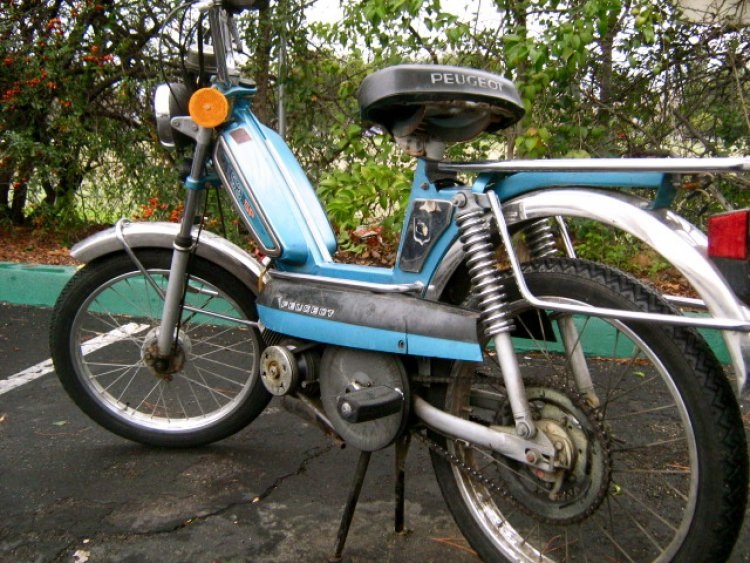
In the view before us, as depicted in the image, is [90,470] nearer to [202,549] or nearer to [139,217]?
[202,549]

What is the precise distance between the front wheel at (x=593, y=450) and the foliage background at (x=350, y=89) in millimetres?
2010

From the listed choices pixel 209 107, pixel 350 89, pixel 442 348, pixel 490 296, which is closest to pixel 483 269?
pixel 490 296

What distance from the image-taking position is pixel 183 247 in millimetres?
2693

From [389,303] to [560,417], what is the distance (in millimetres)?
554

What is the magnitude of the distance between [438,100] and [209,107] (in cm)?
85

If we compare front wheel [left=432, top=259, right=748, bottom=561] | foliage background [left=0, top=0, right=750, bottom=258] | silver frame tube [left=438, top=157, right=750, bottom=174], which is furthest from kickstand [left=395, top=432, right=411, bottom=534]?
foliage background [left=0, top=0, right=750, bottom=258]

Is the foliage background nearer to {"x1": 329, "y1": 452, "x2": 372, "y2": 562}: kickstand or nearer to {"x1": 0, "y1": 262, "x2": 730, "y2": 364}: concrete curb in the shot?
{"x1": 0, "y1": 262, "x2": 730, "y2": 364}: concrete curb

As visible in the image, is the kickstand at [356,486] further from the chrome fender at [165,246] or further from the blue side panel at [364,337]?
the chrome fender at [165,246]

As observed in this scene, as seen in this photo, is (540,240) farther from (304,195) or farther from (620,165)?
(304,195)

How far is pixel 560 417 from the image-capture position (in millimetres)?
1941

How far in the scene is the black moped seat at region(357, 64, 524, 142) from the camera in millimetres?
2027

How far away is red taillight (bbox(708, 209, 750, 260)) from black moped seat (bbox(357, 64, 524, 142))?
0.73 meters

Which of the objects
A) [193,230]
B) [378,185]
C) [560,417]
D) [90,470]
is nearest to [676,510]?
[560,417]

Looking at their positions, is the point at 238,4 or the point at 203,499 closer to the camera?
the point at 238,4
